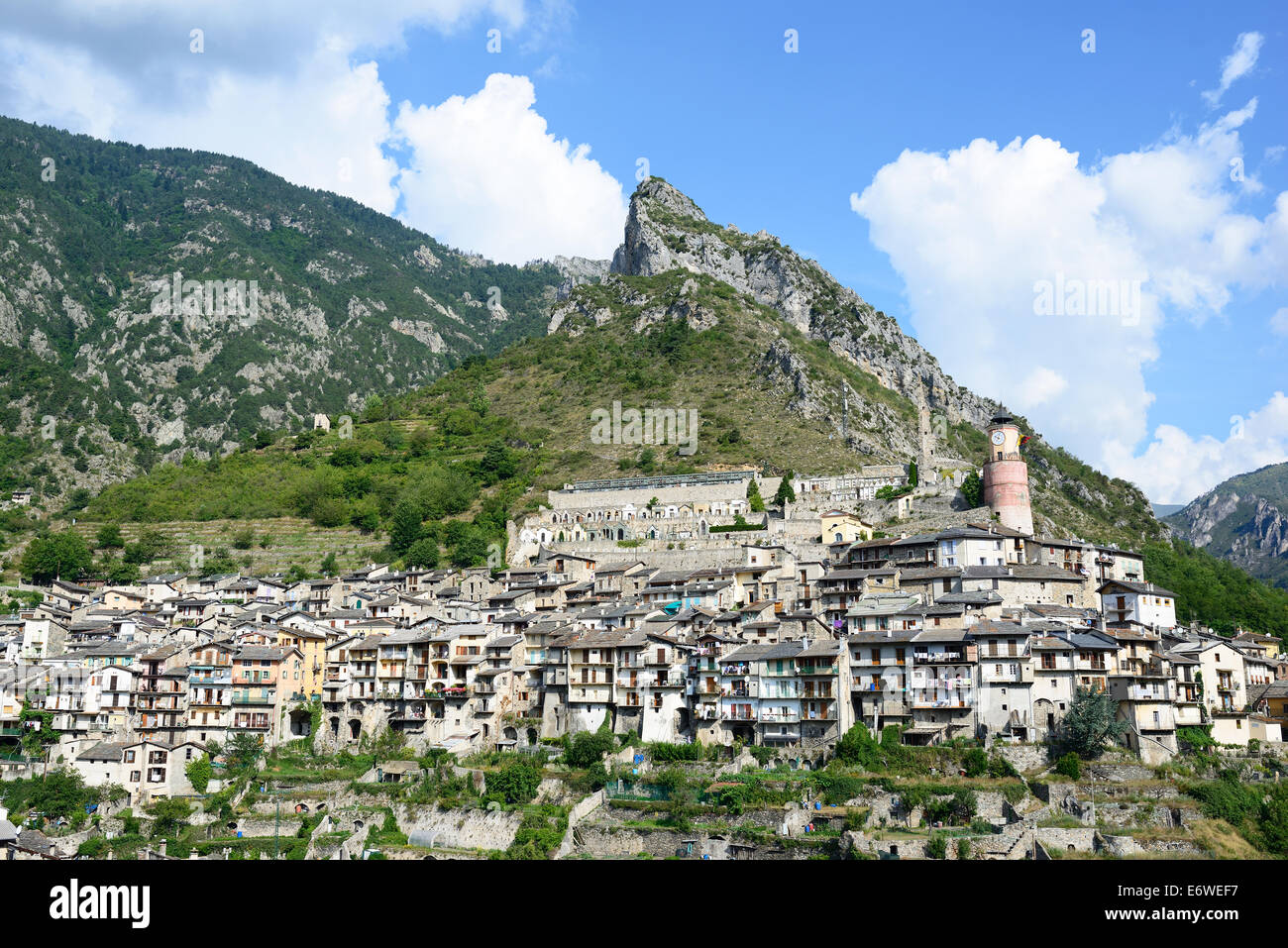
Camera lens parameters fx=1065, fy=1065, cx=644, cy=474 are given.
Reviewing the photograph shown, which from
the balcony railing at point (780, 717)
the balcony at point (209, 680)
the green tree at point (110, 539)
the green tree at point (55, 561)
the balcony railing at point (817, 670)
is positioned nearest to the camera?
the balcony railing at point (817, 670)

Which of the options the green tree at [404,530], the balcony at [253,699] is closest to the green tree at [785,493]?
the green tree at [404,530]

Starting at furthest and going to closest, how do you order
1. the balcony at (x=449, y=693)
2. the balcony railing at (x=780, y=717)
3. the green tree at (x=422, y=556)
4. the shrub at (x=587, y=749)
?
the green tree at (x=422, y=556), the balcony at (x=449, y=693), the shrub at (x=587, y=749), the balcony railing at (x=780, y=717)

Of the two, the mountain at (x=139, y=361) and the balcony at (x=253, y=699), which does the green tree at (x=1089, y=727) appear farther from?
the mountain at (x=139, y=361)

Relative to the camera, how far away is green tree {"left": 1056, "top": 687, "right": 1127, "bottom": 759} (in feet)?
150

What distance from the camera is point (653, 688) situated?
183 feet

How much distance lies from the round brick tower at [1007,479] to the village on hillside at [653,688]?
0.65 ft

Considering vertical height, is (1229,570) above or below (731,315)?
below

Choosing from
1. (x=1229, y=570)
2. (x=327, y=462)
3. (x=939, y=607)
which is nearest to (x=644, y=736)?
(x=939, y=607)

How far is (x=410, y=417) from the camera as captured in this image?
140375mm

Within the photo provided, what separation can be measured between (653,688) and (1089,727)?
69.4ft

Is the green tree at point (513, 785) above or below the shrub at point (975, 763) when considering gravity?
below

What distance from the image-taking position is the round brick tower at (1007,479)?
2985 inches
